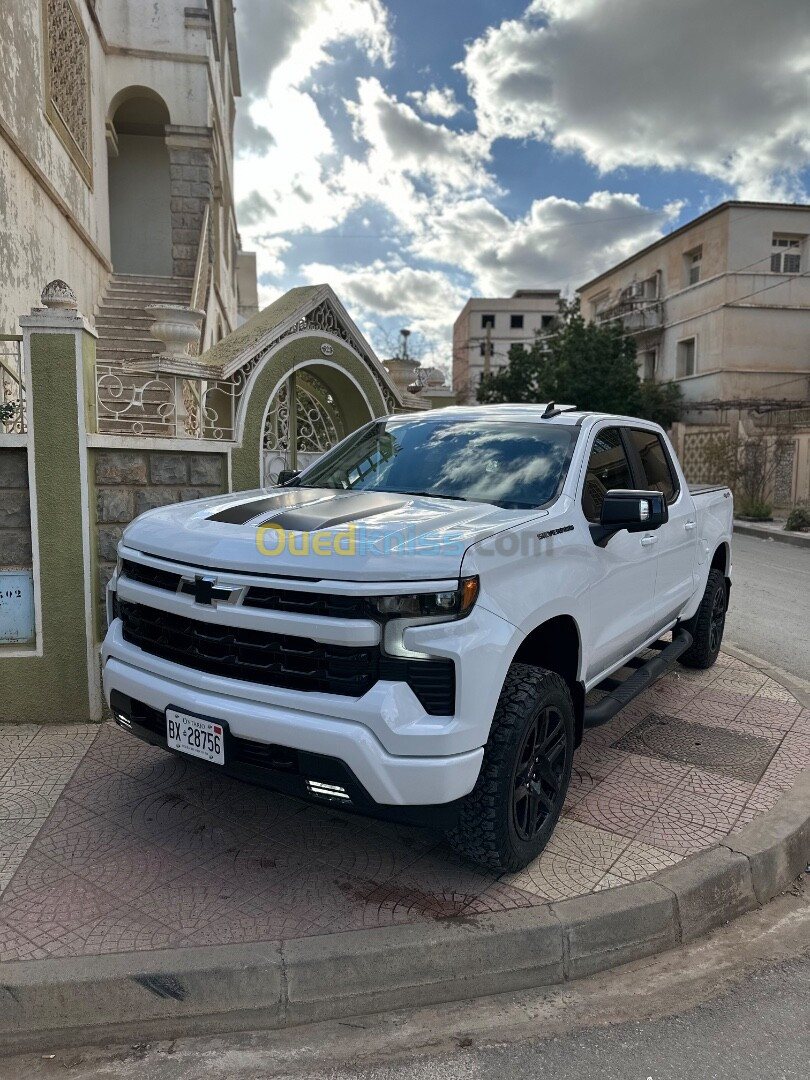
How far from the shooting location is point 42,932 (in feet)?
8.60

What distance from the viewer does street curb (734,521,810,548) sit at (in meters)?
14.9

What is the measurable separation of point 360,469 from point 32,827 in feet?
7.63

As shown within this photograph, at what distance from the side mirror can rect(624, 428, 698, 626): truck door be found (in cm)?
81

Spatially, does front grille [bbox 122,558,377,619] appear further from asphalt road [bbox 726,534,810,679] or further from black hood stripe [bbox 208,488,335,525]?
asphalt road [bbox 726,534,810,679]

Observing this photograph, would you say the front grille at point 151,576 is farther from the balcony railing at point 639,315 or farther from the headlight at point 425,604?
the balcony railing at point 639,315

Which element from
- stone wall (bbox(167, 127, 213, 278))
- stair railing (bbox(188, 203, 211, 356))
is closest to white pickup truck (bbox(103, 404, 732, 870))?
stair railing (bbox(188, 203, 211, 356))

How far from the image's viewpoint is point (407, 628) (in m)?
2.52

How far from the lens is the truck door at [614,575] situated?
353 cm

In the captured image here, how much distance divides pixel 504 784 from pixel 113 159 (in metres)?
16.2

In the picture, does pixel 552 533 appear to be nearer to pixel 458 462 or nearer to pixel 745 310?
pixel 458 462

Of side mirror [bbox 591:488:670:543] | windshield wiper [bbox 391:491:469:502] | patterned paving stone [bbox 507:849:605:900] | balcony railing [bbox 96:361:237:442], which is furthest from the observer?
balcony railing [bbox 96:361:237:442]

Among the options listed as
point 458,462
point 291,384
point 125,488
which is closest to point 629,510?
point 458,462

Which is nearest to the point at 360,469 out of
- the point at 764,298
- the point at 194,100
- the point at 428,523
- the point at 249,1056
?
the point at 428,523

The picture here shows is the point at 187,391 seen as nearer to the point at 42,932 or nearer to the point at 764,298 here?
the point at 42,932
